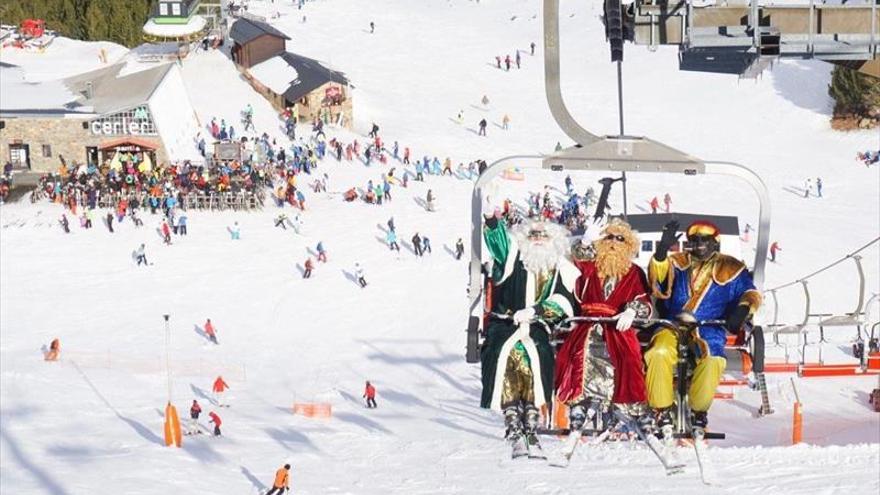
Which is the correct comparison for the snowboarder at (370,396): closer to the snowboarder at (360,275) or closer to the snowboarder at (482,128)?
the snowboarder at (360,275)

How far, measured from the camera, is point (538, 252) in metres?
9.01

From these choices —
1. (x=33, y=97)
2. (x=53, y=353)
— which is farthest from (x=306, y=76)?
(x=53, y=353)

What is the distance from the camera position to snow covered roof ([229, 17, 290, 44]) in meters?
59.9

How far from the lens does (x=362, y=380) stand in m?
31.9

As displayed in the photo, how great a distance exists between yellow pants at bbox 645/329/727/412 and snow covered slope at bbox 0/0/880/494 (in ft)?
20.0

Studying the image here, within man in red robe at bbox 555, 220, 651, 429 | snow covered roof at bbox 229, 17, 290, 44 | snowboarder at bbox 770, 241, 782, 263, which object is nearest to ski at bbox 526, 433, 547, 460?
man in red robe at bbox 555, 220, 651, 429

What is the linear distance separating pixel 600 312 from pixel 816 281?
31.6 metres

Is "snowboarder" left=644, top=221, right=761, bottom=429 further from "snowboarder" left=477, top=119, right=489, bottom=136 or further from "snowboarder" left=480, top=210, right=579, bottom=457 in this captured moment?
"snowboarder" left=477, top=119, right=489, bottom=136

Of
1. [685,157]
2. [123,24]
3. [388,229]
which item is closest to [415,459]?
[388,229]

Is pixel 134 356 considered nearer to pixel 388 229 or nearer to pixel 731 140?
pixel 388 229

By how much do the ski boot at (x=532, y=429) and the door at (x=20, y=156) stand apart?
43.8 meters

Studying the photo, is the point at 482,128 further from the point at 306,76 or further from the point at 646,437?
the point at 646,437

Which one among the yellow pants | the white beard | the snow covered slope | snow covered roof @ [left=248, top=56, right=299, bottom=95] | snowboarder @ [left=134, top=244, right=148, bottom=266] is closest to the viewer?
the yellow pants

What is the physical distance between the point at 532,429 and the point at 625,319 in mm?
929
